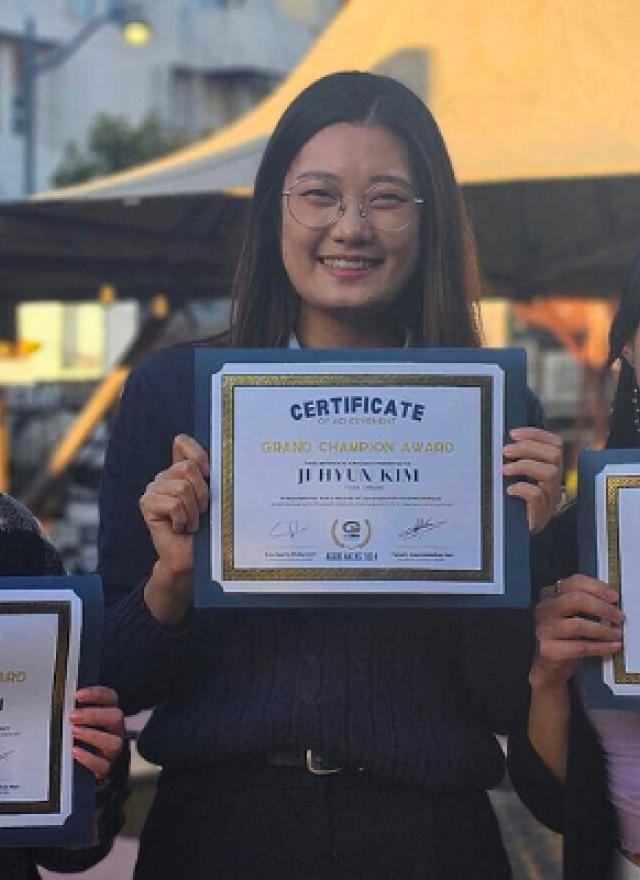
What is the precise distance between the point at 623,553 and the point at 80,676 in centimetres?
72

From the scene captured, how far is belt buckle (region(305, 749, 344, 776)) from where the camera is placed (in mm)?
2051

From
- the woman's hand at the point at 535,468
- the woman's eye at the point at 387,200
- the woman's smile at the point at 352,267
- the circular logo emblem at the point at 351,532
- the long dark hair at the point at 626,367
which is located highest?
the woman's eye at the point at 387,200

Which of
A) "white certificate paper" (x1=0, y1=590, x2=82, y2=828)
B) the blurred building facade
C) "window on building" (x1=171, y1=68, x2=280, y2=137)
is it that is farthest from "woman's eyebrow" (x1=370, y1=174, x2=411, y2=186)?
"window on building" (x1=171, y1=68, x2=280, y2=137)

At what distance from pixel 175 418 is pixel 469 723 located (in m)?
0.56

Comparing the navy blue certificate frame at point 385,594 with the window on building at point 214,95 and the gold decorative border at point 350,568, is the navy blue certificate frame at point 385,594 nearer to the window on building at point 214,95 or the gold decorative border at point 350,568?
the gold decorative border at point 350,568

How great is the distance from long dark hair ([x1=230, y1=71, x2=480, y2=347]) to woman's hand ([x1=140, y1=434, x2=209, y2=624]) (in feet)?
0.97

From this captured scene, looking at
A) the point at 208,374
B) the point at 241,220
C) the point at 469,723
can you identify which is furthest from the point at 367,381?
the point at 241,220

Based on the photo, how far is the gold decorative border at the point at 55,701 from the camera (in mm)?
2049

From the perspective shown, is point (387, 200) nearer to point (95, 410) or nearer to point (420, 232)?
point (420, 232)

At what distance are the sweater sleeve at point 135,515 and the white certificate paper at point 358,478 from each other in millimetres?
155

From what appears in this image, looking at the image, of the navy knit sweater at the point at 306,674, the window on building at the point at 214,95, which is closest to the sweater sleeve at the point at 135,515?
the navy knit sweater at the point at 306,674

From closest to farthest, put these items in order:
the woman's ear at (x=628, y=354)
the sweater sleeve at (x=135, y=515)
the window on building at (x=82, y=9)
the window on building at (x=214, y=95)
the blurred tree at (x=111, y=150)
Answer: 1. the sweater sleeve at (x=135, y=515)
2. the woman's ear at (x=628, y=354)
3. the blurred tree at (x=111, y=150)
4. the window on building at (x=82, y=9)
5. the window on building at (x=214, y=95)

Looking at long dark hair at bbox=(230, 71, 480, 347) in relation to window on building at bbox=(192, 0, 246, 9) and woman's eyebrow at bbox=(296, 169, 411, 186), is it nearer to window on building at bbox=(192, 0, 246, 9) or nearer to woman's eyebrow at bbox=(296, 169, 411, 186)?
woman's eyebrow at bbox=(296, 169, 411, 186)

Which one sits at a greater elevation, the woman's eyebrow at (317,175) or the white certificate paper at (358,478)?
the woman's eyebrow at (317,175)
